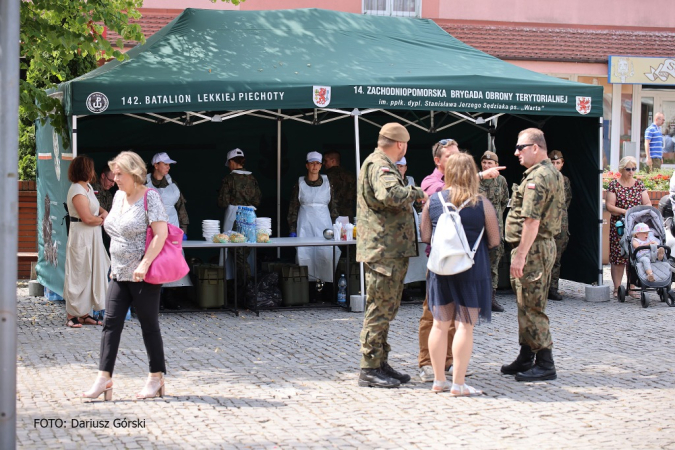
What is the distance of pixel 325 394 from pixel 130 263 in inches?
65.9

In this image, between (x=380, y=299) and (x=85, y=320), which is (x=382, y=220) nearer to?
(x=380, y=299)

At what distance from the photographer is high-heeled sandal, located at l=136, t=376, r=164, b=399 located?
21.4ft

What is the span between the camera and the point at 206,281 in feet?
36.4

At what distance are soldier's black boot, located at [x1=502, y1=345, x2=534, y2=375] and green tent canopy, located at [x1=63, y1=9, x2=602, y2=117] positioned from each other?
4062 millimetres

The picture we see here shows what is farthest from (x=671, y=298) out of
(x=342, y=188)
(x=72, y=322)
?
(x=72, y=322)

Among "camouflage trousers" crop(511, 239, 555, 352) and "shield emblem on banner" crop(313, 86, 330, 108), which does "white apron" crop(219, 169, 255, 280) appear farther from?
"camouflage trousers" crop(511, 239, 555, 352)

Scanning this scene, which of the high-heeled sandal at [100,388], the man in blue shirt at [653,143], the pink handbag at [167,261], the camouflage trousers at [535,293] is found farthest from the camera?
the man in blue shirt at [653,143]

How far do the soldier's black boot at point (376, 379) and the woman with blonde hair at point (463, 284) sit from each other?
14.7 inches

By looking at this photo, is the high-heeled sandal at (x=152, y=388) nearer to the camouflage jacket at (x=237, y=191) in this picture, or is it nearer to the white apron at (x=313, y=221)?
the white apron at (x=313, y=221)

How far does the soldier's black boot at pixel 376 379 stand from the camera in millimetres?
6902

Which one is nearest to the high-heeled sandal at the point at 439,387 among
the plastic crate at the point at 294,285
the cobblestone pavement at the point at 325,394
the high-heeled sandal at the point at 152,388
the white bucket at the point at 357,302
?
the cobblestone pavement at the point at 325,394

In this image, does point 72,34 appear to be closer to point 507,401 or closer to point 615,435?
point 507,401

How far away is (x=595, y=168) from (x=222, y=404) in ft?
23.4

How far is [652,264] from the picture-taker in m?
11.4
